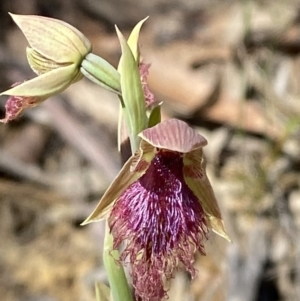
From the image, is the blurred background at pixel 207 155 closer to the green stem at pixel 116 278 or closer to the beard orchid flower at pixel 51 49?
the green stem at pixel 116 278

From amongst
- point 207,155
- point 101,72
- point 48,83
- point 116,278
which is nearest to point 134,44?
point 101,72

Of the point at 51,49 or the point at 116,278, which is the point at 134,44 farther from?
the point at 116,278

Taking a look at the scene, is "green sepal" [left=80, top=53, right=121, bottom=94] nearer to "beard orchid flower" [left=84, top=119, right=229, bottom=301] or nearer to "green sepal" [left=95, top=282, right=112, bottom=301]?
"beard orchid flower" [left=84, top=119, right=229, bottom=301]

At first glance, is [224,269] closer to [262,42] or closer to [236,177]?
[236,177]

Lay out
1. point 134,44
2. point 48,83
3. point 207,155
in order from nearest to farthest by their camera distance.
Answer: point 48,83 < point 134,44 < point 207,155

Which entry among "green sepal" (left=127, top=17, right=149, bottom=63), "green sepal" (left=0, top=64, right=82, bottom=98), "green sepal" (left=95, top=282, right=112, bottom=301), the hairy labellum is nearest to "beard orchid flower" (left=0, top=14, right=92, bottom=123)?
"green sepal" (left=0, top=64, right=82, bottom=98)

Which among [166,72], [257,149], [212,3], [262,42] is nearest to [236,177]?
[257,149]

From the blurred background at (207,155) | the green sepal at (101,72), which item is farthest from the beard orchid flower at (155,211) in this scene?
the blurred background at (207,155)
